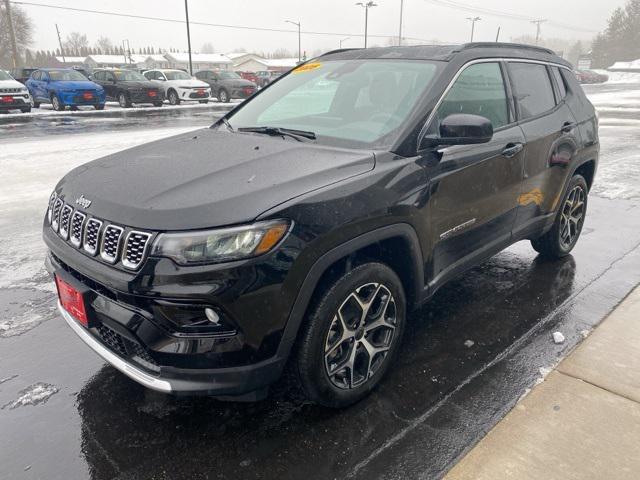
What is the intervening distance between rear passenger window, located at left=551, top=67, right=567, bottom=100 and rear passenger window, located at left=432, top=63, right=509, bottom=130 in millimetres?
1062

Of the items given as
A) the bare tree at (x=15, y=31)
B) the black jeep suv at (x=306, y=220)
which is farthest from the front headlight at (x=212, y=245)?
the bare tree at (x=15, y=31)

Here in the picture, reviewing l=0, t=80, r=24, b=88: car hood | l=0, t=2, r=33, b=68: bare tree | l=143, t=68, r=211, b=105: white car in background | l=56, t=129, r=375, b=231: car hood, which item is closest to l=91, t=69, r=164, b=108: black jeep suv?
l=143, t=68, r=211, b=105: white car in background

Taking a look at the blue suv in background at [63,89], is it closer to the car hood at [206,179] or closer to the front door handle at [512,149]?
the car hood at [206,179]

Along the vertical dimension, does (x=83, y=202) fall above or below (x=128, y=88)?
above

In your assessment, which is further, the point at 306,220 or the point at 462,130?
the point at 462,130

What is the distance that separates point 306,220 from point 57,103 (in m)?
21.5

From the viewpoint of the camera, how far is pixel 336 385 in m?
2.56

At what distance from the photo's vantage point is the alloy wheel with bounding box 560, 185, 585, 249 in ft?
14.8

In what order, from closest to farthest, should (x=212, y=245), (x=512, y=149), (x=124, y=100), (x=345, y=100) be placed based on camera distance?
(x=212, y=245) < (x=345, y=100) < (x=512, y=149) < (x=124, y=100)

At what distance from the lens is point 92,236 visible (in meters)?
2.28

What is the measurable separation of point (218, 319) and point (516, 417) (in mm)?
1613

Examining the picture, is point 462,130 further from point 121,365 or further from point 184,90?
point 184,90

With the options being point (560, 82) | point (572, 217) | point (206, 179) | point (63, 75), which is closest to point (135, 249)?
point (206, 179)

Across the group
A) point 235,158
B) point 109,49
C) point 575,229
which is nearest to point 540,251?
point 575,229
